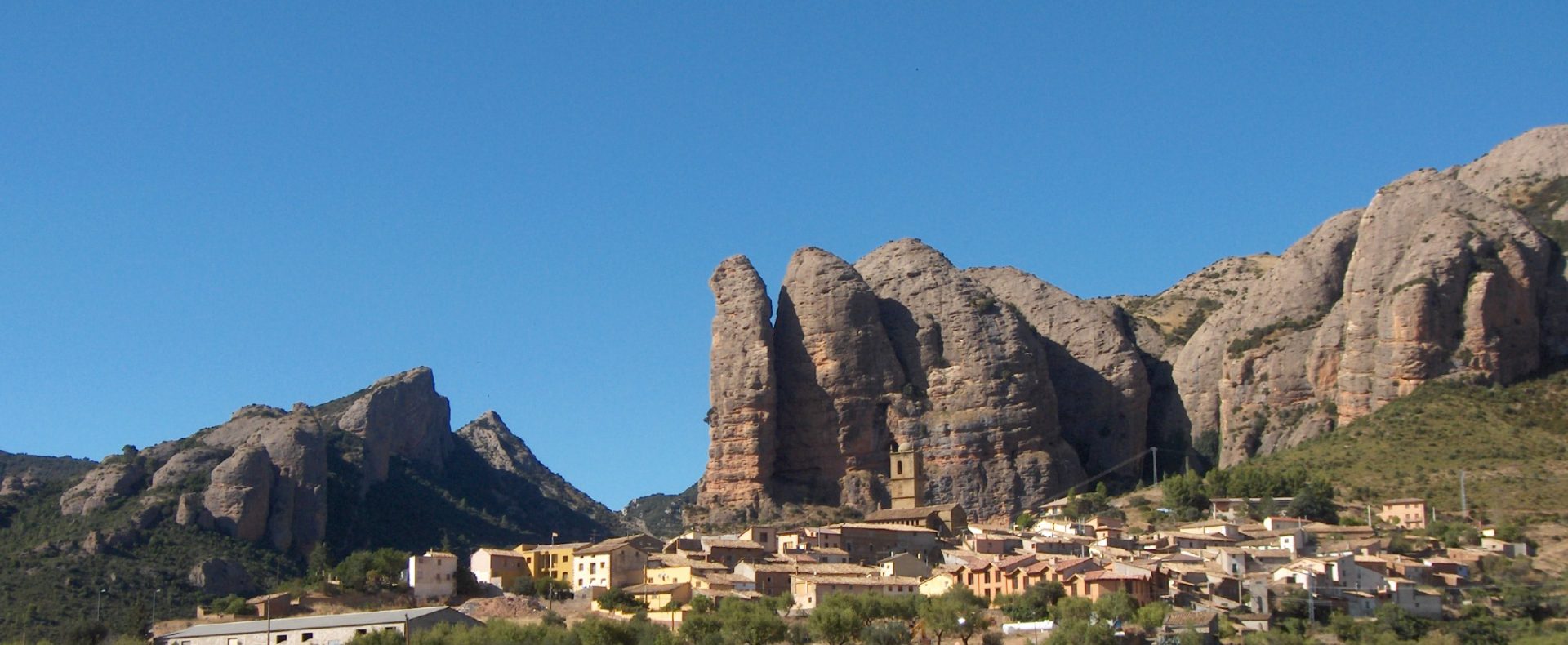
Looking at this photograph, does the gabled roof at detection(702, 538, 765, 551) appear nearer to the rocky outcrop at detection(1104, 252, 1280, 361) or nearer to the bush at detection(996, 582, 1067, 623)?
the bush at detection(996, 582, 1067, 623)

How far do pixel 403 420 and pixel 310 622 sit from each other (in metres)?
64.1

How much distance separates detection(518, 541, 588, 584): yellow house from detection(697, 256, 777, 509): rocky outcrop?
18094mm

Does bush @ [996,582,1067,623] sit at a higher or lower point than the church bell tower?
lower

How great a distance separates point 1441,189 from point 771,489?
115 feet

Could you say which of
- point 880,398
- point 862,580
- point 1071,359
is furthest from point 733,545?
point 1071,359

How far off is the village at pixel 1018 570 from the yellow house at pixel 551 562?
0.07 metres

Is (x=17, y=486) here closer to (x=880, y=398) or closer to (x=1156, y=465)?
(x=880, y=398)

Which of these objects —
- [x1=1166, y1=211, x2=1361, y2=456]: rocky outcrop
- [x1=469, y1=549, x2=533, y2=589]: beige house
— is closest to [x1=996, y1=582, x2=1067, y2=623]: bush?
[x1=469, y1=549, x2=533, y2=589]: beige house

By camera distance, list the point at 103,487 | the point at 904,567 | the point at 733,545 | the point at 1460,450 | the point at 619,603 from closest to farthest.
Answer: the point at 619,603 < the point at 904,567 < the point at 733,545 < the point at 1460,450 < the point at 103,487

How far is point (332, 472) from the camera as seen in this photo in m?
123

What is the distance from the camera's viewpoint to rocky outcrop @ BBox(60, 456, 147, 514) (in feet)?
353

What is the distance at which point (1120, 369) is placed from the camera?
11294 cm

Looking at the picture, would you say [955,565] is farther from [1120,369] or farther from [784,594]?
[1120,369]

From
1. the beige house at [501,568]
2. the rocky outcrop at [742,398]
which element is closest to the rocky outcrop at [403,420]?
the rocky outcrop at [742,398]
